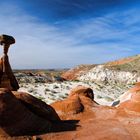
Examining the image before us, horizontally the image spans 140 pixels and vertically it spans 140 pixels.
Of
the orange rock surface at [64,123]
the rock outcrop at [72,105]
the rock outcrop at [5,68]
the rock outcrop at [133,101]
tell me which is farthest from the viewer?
the rock outcrop at [133,101]

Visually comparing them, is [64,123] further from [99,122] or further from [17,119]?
[17,119]

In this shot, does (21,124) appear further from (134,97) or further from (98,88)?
(98,88)

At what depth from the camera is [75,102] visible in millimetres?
19750

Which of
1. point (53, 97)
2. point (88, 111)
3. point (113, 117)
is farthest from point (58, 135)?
point (53, 97)

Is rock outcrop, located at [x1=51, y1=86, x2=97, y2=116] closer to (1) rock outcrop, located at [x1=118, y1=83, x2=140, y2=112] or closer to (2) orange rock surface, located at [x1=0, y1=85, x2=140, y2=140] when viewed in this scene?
(2) orange rock surface, located at [x1=0, y1=85, x2=140, y2=140]

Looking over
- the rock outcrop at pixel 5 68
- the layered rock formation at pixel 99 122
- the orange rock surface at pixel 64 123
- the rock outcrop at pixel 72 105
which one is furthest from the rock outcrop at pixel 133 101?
the rock outcrop at pixel 5 68

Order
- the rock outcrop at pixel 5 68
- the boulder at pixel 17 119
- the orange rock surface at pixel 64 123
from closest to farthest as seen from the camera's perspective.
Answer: the boulder at pixel 17 119, the orange rock surface at pixel 64 123, the rock outcrop at pixel 5 68

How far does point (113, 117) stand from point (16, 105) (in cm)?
682

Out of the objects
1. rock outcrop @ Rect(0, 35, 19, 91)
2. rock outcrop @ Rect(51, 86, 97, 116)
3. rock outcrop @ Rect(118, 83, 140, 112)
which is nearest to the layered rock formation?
rock outcrop @ Rect(51, 86, 97, 116)

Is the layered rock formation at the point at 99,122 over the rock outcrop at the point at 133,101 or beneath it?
beneath

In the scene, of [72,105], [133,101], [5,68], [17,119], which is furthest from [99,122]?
[5,68]

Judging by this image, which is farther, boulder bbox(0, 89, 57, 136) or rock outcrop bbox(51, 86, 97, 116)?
rock outcrop bbox(51, 86, 97, 116)

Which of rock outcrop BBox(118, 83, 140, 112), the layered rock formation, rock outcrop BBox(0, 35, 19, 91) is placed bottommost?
the layered rock formation

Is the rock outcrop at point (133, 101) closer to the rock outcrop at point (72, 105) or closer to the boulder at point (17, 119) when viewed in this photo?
the rock outcrop at point (72, 105)
